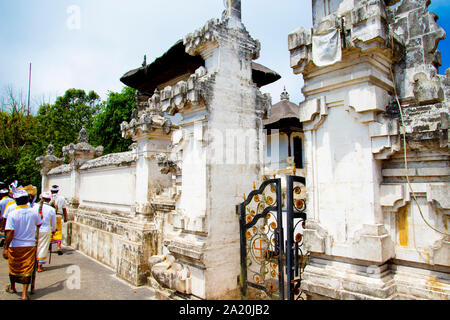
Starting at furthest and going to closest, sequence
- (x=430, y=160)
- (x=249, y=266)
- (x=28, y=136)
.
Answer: (x=28, y=136) → (x=249, y=266) → (x=430, y=160)

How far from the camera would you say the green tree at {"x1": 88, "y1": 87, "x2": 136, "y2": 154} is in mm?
22031

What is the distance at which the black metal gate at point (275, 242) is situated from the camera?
133 inches

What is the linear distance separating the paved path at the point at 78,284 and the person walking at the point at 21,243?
1.50 ft

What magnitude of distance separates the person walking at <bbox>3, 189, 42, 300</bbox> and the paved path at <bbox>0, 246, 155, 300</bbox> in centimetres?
46

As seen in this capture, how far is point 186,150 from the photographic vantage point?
15.0ft

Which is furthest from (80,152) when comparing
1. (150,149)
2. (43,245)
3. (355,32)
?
(355,32)

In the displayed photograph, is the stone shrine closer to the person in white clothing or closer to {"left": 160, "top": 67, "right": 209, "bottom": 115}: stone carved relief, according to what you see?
{"left": 160, "top": 67, "right": 209, "bottom": 115}: stone carved relief

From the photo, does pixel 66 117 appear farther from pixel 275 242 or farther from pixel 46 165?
pixel 275 242

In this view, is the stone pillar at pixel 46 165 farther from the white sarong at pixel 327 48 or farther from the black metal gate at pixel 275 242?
the white sarong at pixel 327 48

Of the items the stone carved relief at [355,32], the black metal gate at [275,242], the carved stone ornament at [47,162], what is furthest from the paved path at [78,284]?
the carved stone ornament at [47,162]

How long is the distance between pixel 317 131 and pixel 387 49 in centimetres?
96

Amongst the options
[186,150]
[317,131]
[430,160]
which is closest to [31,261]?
[186,150]

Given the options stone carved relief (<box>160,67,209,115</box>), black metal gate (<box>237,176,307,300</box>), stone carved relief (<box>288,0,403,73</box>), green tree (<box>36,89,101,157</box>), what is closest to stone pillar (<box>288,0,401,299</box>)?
stone carved relief (<box>288,0,403,73</box>)

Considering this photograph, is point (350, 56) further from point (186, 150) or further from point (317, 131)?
point (186, 150)
